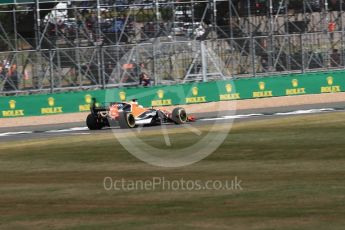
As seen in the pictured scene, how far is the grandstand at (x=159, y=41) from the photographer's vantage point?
42688 millimetres

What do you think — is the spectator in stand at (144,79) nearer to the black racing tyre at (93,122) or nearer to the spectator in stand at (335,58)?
the black racing tyre at (93,122)

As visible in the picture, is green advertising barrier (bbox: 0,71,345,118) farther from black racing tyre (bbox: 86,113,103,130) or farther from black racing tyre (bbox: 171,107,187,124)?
black racing tyre (bbox: 171,107,187,124)

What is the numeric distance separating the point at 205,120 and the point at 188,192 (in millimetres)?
19971

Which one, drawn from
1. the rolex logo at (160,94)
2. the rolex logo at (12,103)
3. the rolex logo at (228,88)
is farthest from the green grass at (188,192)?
the rolex logo at (228,88)

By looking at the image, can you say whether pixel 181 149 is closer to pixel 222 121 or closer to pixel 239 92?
pixel 222 121

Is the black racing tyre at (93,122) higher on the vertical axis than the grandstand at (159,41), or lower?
lower

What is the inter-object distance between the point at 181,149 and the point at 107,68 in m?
20.4

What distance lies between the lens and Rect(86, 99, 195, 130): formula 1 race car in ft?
107

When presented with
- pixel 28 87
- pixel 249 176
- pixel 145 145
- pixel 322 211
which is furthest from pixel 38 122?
pixel 322 211

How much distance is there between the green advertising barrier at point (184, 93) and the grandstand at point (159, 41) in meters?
2.22

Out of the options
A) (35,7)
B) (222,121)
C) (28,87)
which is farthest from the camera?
(35,7)

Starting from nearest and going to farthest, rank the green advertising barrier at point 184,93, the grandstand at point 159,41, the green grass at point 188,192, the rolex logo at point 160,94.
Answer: the green grass at point 188,192 < the green advertising barrier at point 184,93 < the rolex logo at point 160,94 < the grandstand at point 159,41

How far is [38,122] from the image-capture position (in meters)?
39.0

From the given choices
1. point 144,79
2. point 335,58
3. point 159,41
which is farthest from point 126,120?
point 335,58
